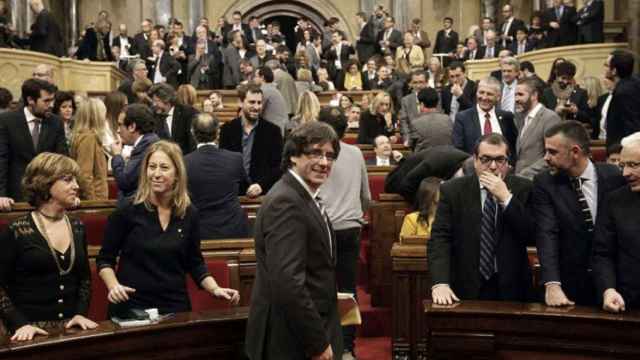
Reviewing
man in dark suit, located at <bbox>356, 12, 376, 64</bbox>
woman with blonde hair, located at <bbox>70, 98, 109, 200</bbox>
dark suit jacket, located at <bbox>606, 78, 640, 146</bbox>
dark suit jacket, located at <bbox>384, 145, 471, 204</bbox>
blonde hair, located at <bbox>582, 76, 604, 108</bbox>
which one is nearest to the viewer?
dark suit jacket, located at <bbox>384, 145, 471, 204</bbox>

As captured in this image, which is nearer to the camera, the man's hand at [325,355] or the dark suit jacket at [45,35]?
the man's hand at [325,355]

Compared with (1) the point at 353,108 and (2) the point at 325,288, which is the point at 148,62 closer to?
(1) the point at 353,108

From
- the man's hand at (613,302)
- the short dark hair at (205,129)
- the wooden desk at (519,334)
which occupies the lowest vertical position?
the wooden desk at (519,334)

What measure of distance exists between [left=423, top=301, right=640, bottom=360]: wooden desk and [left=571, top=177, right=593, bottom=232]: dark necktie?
1.40 ft

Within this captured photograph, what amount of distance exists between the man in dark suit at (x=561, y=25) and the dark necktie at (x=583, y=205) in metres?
11.0

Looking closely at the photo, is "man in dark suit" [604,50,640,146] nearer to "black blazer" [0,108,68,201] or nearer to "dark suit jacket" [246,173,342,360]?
"black blazer" [0,108,68,201]

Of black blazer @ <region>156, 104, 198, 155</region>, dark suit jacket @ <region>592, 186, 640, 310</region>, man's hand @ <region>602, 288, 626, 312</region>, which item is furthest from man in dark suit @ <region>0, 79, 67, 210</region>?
man's hand @ <region>602, 288, 626, 312</region>

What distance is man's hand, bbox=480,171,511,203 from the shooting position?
3.86 metres

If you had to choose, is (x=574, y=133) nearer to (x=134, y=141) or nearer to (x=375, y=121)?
(x=134, y=141)

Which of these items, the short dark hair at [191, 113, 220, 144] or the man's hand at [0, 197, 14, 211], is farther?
the man's hand at [0, 197, 14, 211]

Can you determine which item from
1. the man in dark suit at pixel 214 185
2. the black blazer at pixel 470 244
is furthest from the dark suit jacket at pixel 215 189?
the black blazer at pixel 470 244

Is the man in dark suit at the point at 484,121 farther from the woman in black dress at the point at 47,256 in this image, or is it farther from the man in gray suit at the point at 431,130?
the woman in black dress at the point at 47,256

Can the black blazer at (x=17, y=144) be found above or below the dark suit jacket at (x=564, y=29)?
below

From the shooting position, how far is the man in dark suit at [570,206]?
3.83m
